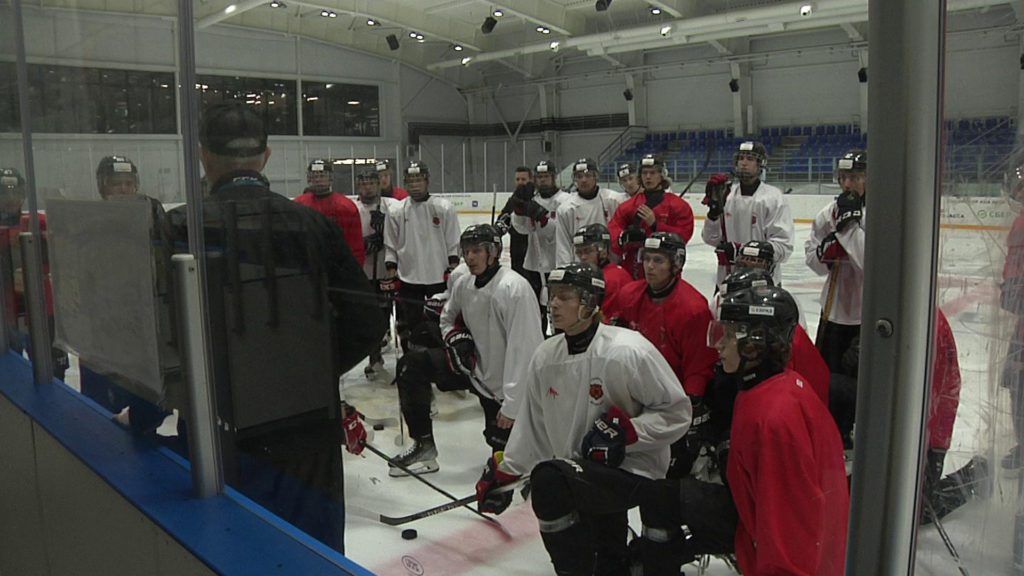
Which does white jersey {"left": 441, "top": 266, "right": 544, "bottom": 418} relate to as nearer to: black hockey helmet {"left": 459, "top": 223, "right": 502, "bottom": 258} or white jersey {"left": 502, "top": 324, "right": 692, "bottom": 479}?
black hockey helmet {"left": 459, "top": 223, "right": 502, "bottom": 258}

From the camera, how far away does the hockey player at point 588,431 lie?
214 cm

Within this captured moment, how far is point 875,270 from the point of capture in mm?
488

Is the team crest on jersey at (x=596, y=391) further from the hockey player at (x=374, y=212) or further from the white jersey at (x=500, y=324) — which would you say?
the hockey player at (x=374, y=212)

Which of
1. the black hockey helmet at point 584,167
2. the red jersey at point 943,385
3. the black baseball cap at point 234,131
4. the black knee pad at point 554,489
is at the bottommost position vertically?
the black knee pad at point 554,489

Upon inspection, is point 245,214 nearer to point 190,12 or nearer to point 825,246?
point 190,12

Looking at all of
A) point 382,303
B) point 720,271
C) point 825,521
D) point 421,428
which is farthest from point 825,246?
point 825,521

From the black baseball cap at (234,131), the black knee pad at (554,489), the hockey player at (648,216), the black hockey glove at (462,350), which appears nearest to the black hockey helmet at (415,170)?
the hockey player at (648,216)

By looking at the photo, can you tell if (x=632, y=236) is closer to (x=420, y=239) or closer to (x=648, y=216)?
(x=648, y=216)

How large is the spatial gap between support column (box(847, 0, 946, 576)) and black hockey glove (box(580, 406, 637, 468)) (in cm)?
159

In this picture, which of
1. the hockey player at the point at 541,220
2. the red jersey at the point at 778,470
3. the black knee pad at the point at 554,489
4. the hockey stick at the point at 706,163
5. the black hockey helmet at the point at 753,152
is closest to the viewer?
the red jersey at the point at 778,470

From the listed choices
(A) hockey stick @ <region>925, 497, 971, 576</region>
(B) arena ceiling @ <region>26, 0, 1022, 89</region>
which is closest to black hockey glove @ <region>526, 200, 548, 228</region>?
(B) arena ceiling @ <region>26, 0, 1022, 89</region>

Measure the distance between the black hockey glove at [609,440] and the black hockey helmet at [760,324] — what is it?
364 millimetres

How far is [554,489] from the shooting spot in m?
2.14

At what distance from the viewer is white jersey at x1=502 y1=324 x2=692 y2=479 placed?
2.22 m
